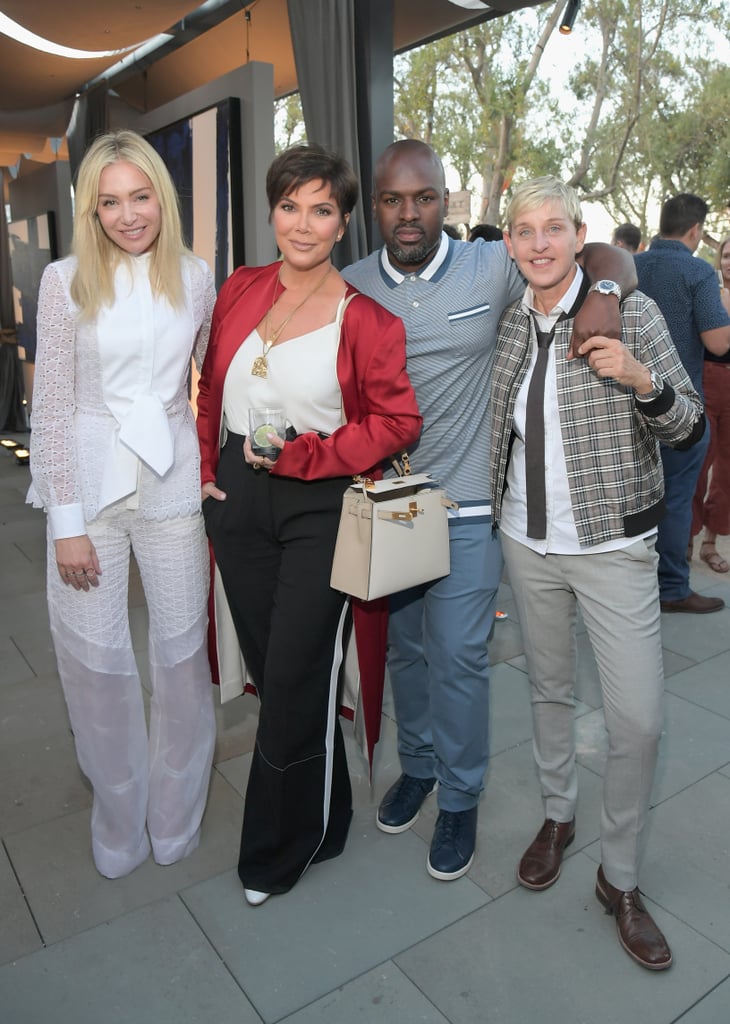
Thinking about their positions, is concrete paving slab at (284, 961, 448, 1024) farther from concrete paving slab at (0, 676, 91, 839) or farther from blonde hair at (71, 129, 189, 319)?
blonde hair at (71, 129, 189, 319)

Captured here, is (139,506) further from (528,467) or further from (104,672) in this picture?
(528,467)

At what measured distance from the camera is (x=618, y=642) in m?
2.12

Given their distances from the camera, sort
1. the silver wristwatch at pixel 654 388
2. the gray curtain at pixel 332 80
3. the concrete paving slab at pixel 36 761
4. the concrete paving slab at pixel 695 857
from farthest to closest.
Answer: the gray curtain at pixel 332 80
the concrete paving slab at pixel 36 761
the concrete paving slab at pixel 695 857
the silver wristwatch at pixel 654 388

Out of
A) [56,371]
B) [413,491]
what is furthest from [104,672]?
[413,491]

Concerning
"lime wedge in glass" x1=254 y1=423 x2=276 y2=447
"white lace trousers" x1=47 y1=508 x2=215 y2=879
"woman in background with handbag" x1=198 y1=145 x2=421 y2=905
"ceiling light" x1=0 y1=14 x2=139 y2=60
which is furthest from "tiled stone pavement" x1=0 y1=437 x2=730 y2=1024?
"ceiling light" x1=0 y1=14 x2=139 y2=60

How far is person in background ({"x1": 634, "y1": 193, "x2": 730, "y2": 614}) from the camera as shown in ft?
13.9

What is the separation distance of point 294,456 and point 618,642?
37.1 inches

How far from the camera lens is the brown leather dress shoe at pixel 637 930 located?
7.07 feet

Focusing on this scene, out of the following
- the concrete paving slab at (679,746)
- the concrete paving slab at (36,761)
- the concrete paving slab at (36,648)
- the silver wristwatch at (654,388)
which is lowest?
the concrete paving slab at (36,761)

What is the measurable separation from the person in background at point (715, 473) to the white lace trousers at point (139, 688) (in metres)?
4.02

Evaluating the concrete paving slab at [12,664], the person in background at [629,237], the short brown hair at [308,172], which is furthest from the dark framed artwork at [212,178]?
the person in background at [629,237]

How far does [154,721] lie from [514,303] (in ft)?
5.41

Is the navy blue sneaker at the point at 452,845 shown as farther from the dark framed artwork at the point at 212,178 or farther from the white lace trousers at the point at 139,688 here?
the dark framed artwork at the point at 212,178

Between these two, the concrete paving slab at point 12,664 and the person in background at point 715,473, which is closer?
the concrete paving slab at point 12,664
